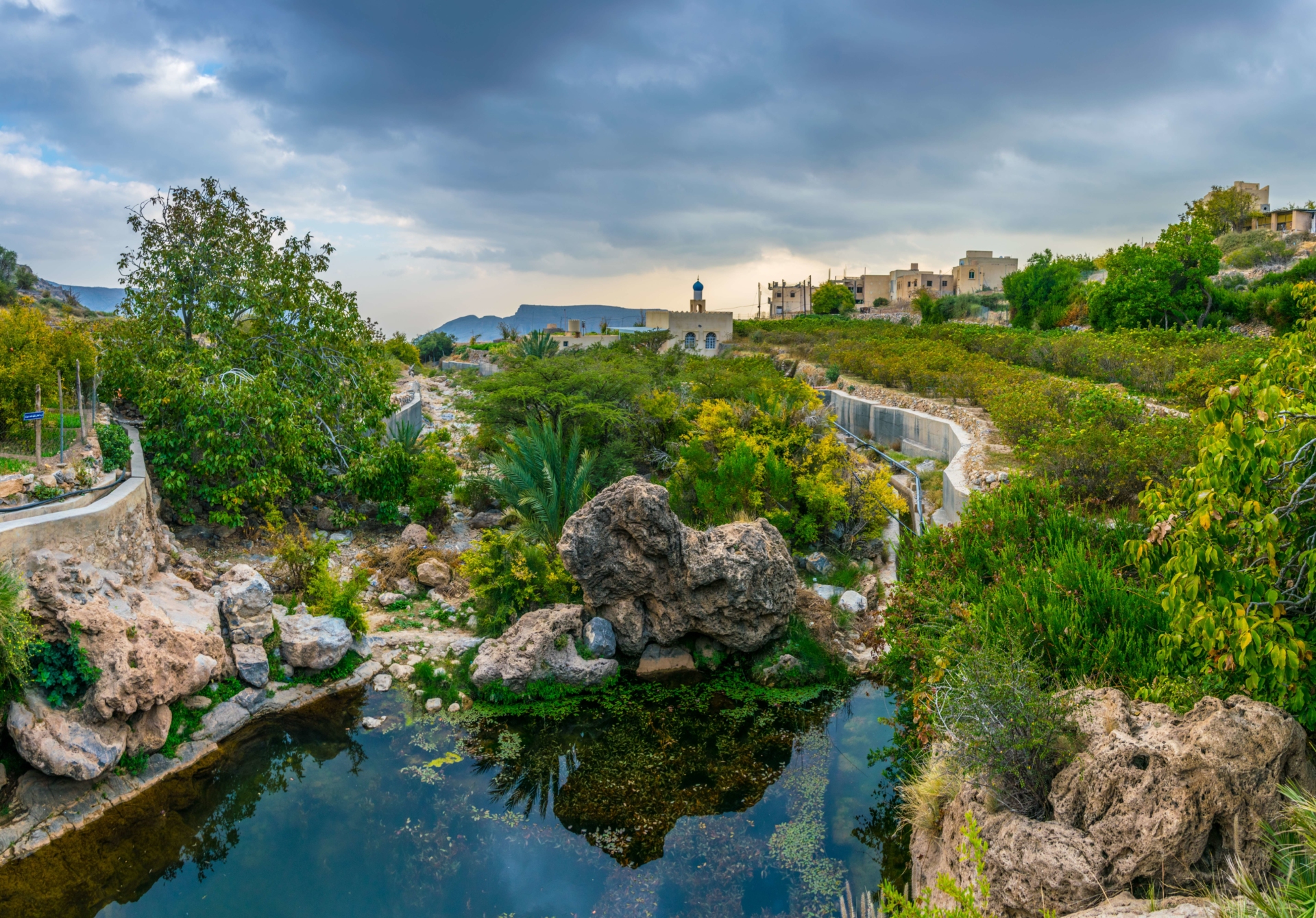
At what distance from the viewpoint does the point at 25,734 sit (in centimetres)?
614

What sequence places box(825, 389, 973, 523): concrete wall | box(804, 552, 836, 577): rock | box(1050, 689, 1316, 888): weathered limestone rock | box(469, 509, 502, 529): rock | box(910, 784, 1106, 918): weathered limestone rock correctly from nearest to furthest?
box(1050, 689, 1316, 888): weathered limestone rock → box(910, 784, 1106, 918): weathered limestone rock → box(804, 552, 836, 577): rock → box(825, 389, 973, 523): concrete wall → box(469, 509, 502, 529): rock

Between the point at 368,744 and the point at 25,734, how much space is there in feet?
8.90

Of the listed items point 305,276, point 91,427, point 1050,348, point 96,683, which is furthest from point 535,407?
point 1050,348

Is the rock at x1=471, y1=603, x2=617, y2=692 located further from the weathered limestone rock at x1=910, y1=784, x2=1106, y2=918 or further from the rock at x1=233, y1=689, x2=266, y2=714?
the weathered limestone rock at x1=910, y1=784, x2=1106, y2=918

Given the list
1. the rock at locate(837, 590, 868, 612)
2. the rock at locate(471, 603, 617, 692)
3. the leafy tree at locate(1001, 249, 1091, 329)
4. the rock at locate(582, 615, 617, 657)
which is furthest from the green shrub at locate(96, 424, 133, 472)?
the leafy tree at locate(1001, 249, 1091, 329)

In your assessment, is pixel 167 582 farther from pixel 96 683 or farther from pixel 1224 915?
pixel 1224 915

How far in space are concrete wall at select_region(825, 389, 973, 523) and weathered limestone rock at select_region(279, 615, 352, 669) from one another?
807cm

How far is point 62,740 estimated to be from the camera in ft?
20.5

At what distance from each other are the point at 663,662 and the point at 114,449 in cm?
818

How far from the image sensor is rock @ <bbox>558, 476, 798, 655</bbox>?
8.65m

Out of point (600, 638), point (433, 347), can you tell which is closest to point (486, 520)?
point (600, 638)

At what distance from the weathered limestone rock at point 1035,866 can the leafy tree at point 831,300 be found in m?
63.4

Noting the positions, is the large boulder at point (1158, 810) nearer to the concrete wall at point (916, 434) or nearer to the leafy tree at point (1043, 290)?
the concrete wall at point (916, 434)

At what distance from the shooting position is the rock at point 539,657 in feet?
27.1
